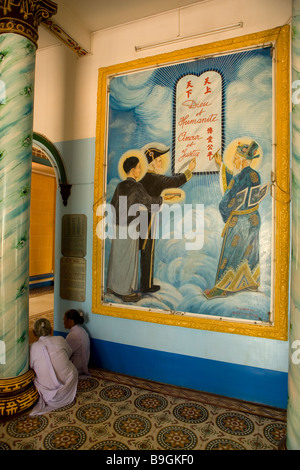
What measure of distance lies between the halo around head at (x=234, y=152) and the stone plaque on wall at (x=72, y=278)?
2.13 meters

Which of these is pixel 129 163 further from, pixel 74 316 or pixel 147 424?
pixel 147 424

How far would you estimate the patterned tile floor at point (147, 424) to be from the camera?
92.9 inches

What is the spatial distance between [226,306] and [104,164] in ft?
7.29

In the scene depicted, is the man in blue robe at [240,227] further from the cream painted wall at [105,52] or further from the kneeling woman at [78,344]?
the kneeling woman at [78,344]

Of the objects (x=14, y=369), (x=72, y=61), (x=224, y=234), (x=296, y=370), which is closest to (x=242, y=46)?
(x=224, y=234)

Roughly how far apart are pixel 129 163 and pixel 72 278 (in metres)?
1.67

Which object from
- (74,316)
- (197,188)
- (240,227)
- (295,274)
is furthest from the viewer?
(74,316)

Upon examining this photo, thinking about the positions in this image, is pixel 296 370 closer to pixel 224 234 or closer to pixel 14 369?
pixel 224 234

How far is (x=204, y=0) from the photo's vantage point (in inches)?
129

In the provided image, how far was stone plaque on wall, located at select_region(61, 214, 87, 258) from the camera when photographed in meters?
3.87

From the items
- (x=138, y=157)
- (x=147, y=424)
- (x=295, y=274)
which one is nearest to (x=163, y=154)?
(x=138, y=157)

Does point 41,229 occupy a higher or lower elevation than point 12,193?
lower

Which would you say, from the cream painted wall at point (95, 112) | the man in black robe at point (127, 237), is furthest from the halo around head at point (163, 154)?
the cream painted wall at point (95, 112)

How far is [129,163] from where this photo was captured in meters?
3.62
